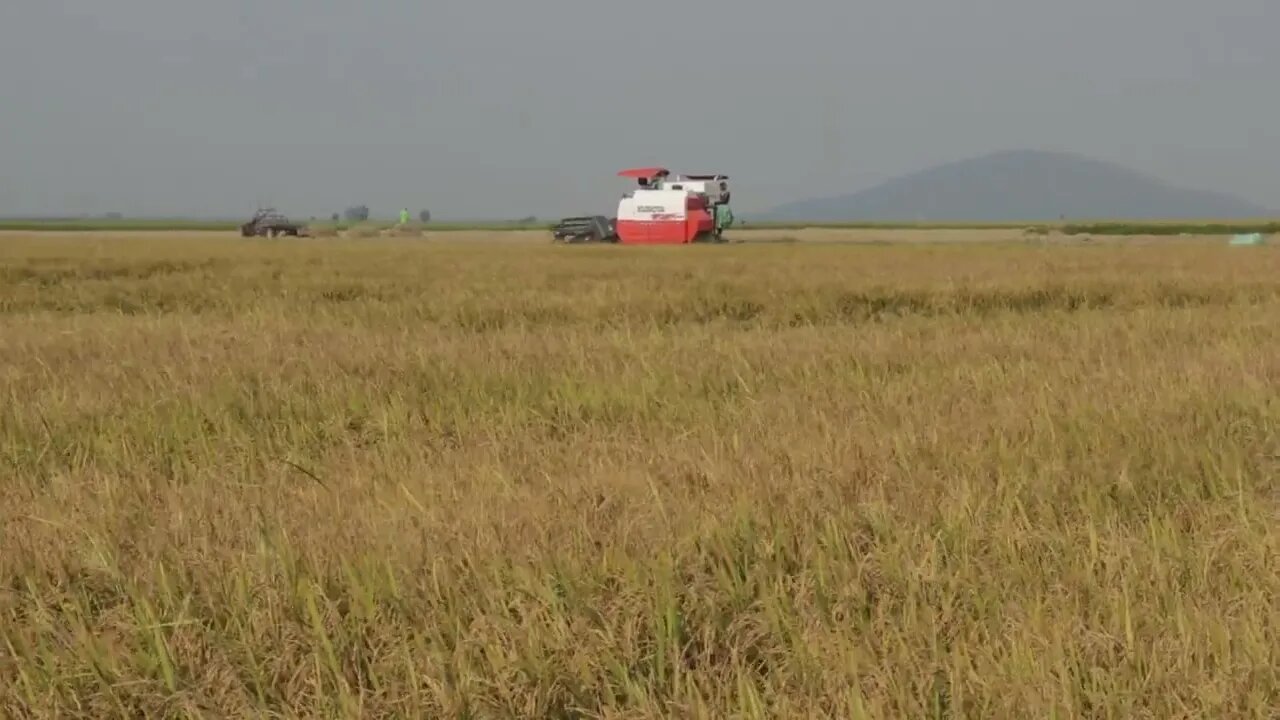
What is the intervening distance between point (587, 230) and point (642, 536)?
134ft

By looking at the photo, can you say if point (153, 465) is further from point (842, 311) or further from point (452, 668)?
point (842, 311)

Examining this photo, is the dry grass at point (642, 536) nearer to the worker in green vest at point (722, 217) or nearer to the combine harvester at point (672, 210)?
the combine harvester at point (672, 210)

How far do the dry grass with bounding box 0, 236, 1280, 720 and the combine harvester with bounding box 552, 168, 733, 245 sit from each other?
30.7 meters

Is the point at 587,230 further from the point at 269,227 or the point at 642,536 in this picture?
the point at 642,536

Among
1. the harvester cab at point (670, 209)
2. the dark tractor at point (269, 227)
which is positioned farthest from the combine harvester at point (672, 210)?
the dark tractor at point (269, 227)

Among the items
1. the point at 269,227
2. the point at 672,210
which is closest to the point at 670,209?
the point at 672,210

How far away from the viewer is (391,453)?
4297 mm

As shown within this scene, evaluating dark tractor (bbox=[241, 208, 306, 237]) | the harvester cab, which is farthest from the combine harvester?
dark tractor (bbox=[241, 208, 306, 237])

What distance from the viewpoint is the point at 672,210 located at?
1465 inches

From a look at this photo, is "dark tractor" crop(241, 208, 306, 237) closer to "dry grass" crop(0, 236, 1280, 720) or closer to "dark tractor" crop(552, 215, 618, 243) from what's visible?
"dark tractor" crop(552, 215, 618, 243)

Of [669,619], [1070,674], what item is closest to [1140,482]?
[1070,674]

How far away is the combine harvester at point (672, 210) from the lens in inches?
1463

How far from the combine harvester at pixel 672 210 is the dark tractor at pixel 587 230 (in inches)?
63.4

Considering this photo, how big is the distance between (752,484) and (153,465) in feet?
8.51
